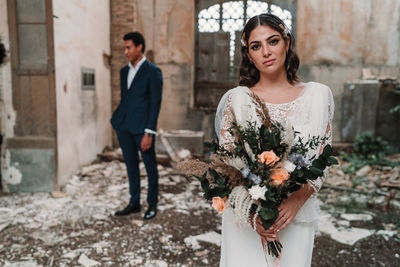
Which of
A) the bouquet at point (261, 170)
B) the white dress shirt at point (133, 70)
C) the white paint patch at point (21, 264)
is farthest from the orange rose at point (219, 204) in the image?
the white dress shirt at point (133, 70)

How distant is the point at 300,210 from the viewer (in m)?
1.84

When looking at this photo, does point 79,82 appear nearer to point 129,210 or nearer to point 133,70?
point 133,70

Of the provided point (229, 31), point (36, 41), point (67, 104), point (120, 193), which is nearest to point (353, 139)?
point (229, 31)

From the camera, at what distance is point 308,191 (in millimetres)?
1747

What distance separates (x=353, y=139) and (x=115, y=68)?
5.36m

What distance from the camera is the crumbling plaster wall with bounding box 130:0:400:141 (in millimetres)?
7465

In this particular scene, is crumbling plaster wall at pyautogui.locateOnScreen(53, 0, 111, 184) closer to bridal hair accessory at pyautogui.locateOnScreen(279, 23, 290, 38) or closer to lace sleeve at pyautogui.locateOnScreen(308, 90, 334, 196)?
bridal hair accessory at pyautogui.locateOnScreen(279, 23, 290, 38)

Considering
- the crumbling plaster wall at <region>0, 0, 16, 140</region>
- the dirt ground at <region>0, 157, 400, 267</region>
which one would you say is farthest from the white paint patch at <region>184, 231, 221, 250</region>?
the crumbling plaster wall at <region>0, 0, 16, 140</region>

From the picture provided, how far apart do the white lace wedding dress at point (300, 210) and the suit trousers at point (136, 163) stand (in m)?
2.49

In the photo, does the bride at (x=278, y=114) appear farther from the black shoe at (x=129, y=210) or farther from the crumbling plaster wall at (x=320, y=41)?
the crumbling plaster wall at (x=320, y=41)

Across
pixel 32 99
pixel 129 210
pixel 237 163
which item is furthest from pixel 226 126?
pixel 32 99

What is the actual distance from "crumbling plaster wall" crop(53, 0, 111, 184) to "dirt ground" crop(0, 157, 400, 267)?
0.70m

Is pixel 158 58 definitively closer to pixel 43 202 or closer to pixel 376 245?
pixel 43 202

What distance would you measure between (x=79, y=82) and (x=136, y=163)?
2241 millimetres
